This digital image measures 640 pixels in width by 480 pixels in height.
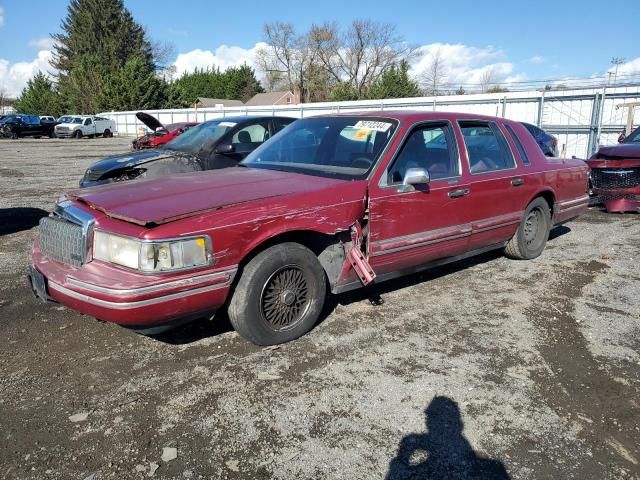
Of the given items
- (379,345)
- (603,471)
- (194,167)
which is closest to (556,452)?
(603,471)

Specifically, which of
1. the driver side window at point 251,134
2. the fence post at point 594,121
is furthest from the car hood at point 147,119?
the fence post at point 594,121

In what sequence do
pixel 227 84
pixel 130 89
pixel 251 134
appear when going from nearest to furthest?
1. pixel 251 134
2. pixel 130 89
3. pixel 227 84

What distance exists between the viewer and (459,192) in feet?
15.6

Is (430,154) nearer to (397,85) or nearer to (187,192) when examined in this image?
(187,192)

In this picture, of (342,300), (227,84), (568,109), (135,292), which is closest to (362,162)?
(342,300)

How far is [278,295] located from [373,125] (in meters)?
1.80

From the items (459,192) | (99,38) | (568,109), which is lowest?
(459,192)

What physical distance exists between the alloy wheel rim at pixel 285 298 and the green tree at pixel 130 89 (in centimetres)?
5381

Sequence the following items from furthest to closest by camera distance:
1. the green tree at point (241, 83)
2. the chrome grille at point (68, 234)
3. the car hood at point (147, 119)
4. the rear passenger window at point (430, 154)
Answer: the green tree at point (241, 83) < the car hood at point (147, 119) < the rear passenger window at point (430, 154) < the chrome grille at point (68, 234)

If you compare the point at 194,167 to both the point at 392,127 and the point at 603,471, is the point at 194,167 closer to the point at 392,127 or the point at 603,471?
the point at 392,127

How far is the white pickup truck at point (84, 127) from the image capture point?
126ft

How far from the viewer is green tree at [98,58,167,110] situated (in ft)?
173

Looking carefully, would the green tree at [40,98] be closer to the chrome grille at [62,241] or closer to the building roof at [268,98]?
the building roof at [268,98]

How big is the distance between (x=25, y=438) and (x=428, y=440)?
2.09m
